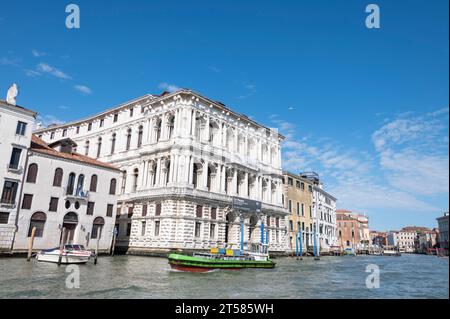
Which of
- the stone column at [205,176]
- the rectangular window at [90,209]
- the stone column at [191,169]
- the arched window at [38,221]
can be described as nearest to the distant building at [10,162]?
the arched window at [38,221]

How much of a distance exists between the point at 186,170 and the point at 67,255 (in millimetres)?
13901

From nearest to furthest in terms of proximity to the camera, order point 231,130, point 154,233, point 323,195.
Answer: point 154,233
point 231,130
point 323,195

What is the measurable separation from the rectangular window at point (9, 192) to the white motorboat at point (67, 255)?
5.39 metres

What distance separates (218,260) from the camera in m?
22.5

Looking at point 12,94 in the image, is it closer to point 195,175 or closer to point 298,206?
point 195,175

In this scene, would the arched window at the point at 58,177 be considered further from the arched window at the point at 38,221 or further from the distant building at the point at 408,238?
the distant building at the point at 408,238

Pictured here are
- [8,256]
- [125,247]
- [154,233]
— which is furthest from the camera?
[125,247]

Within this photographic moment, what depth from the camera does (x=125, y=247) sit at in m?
36.7

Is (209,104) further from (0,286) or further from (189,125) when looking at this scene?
(0,286)

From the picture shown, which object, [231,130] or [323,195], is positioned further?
[323,195]

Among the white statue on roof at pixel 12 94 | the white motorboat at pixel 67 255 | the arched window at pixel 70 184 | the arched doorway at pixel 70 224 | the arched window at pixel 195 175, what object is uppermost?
the white statue on roof at pixel 12 94

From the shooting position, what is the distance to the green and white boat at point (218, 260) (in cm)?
2097

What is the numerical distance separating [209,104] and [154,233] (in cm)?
1435
